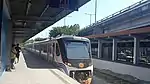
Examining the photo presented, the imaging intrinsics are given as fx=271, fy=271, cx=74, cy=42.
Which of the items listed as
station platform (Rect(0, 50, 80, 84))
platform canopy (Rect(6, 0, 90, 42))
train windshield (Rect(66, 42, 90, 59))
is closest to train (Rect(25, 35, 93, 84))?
train windshield (Rect(66, 42, 90, 59))

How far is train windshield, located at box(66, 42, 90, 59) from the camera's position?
17.2m

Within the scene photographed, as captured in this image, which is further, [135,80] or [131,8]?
[131,8]

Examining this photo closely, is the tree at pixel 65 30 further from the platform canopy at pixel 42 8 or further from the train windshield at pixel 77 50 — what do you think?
the train windshield at pixel 77 50

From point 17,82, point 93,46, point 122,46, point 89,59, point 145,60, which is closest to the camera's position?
point 17,82

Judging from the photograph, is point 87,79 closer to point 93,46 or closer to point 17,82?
point 17,82

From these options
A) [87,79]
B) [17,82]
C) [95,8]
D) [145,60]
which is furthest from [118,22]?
[17,82]

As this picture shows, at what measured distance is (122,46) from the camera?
3014 centimetres

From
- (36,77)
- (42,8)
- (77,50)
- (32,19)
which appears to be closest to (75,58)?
(77,50)

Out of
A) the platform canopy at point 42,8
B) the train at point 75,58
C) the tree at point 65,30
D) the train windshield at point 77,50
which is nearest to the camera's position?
the platform canopy at point 42,8

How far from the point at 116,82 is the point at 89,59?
411 centimetres

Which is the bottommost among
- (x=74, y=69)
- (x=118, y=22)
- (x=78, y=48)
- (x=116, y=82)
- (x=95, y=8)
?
(x=116, y=82)

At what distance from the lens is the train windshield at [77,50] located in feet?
56.3

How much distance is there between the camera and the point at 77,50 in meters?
17.6

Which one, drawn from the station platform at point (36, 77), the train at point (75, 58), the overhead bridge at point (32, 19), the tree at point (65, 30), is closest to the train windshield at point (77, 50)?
the train at point (75, 58)
